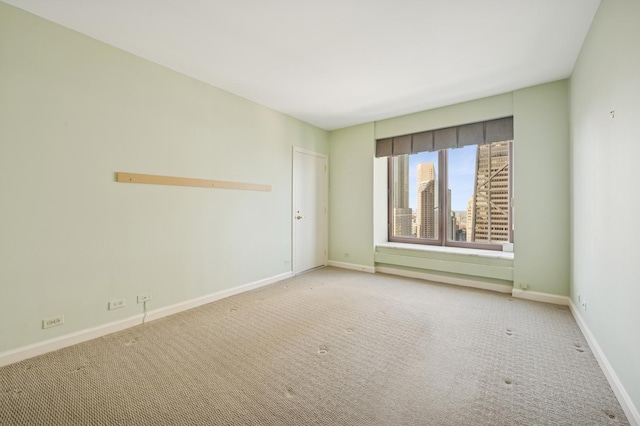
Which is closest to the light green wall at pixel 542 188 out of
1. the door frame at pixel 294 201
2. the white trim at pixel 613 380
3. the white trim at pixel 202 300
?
the white trim at pixel 613 380

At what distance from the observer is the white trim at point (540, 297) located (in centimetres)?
313

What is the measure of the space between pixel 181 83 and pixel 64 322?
2590mm

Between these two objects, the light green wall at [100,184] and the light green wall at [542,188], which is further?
the light green wall at [542,188]

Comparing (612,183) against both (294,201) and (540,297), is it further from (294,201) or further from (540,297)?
(294,201)

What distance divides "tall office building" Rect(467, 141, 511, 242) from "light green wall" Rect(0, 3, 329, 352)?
11.8 ft

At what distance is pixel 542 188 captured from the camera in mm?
3252

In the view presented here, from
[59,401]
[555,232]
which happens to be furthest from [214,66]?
[555,232]

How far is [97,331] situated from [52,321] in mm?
338

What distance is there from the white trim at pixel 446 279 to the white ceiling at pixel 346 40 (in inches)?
104

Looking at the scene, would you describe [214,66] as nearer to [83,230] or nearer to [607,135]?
[83,230]

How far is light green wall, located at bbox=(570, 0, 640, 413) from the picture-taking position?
1492mm

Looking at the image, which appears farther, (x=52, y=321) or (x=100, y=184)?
(x=100, y=184)

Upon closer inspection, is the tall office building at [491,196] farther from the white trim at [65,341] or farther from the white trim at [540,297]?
the white trim at [65,341]

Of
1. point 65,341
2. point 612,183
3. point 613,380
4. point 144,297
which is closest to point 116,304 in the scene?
point 144,297
